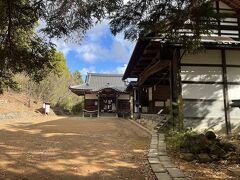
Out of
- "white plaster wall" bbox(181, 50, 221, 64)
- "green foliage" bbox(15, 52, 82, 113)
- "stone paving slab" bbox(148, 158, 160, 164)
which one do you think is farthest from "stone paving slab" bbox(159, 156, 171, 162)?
"green foliage" bbox(15, 52, 82, 113)

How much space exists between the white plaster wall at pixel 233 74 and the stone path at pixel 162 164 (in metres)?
4.36

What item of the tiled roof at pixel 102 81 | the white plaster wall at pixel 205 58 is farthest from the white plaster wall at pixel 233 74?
the tiled roof at pixel 102 81

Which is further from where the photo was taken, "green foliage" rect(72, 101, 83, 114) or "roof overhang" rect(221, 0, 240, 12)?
"green foliage" rect(72, 101, 83, 114)

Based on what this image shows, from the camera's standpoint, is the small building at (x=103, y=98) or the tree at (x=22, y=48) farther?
the small building at (x=103, y=98)

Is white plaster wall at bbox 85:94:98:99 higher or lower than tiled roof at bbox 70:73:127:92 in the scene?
lower

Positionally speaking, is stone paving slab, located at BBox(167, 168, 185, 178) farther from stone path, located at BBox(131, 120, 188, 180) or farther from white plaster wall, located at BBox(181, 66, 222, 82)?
white plaster wall, located at BBox(181, 66, 222, 82)

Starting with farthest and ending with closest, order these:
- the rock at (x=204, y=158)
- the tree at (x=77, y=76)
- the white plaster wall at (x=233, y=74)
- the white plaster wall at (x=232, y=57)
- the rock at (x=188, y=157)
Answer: the tree at (x=77, y=76)
the white plaster wall at (x=232, y=57)
the white plaster wall at (x=233, y=74)
the rock at (x=188, y=157)
the rock at (x=204, y=158)

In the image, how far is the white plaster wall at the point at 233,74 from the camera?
A: 13.1 m

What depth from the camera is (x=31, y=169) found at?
24.0ft

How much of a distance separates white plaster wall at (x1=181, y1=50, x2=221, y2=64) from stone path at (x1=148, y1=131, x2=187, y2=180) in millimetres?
3888

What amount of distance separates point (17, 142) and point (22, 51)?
465cm

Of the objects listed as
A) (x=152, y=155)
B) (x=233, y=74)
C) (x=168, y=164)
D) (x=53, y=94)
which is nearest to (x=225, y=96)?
(x=233, y=74)

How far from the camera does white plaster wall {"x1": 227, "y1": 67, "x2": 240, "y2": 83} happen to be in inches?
516

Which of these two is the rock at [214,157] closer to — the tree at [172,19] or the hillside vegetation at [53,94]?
the tree at [172,19]
